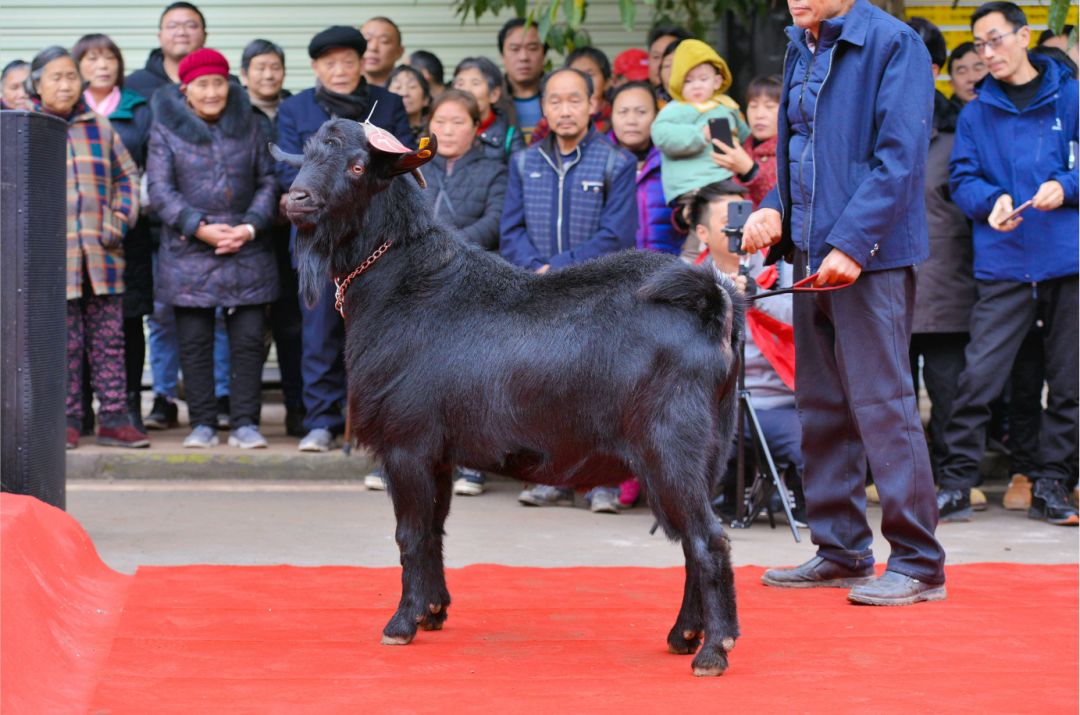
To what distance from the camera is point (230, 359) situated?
28.4 feet

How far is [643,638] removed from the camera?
4.77 m

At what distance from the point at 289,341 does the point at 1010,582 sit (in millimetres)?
5060

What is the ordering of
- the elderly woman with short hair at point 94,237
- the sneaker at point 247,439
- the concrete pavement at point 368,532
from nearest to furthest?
1. the concrete pavement at point 368,532
2. the elderly woman with short hair at point 94,237
3. the sneaker at point 247,439

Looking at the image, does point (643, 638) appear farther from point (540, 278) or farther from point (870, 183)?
point (870, 183)

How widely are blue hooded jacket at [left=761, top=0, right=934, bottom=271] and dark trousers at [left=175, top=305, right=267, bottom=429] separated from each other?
445 centimetres

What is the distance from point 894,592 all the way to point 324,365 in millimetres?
4287

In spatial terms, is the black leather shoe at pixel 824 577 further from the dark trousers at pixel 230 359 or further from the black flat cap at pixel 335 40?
the black flat cap at pixel 335 40

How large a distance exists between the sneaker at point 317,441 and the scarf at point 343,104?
1.96 metres

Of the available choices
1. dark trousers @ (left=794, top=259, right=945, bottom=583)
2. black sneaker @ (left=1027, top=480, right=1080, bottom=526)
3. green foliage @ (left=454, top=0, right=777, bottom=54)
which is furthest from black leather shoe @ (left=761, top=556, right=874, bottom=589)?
green foliage @ (left=454, top=0, right=777, bottom=54)

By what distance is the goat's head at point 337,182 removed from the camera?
4578mm

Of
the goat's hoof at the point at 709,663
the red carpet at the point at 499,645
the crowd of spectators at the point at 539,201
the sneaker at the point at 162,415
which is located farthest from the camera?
the sneaker at the point at 162,415

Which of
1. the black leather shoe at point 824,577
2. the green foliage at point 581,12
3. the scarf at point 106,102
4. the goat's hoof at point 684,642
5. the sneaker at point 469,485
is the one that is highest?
the green foliage at point 581,12

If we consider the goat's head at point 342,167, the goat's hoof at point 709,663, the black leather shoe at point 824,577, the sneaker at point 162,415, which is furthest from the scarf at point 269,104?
the goat's hoof at point 709,663

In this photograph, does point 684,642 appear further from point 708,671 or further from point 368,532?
point 368,532
